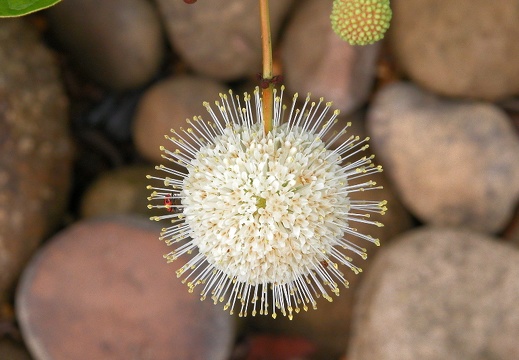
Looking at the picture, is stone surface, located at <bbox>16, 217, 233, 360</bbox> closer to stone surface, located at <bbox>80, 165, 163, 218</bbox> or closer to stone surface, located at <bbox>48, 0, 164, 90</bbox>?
stone surface, located at <bbox>80, 165, 163, 218</bbox>

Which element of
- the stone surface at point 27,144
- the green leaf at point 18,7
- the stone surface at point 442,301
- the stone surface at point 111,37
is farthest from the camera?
the stone surface at point 111,37

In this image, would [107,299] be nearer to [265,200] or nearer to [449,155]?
[265,200]

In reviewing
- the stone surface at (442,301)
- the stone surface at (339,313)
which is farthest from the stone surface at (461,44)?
the stone surface at (442,301)

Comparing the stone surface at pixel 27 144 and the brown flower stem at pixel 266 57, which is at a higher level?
the brown flower stem at pixel 266 57

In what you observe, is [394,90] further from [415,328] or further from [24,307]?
[24,307]

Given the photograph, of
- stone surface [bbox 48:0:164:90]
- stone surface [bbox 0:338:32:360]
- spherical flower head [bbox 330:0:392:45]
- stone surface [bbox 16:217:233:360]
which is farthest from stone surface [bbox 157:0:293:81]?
stone surface [bbox 0:338:32:360]

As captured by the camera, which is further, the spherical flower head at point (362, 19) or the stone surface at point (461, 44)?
the stone surface at point (461, 44)

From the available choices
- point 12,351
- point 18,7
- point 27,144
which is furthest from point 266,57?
point 12,351

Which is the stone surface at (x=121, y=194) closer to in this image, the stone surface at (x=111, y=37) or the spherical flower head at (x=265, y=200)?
the stone surface at (x=111, y=37)
